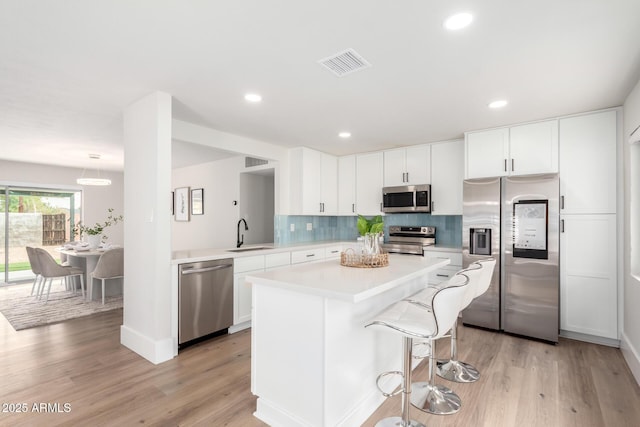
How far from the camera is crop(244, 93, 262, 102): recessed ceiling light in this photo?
111 inches

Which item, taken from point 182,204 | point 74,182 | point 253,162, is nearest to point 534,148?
point 253,162

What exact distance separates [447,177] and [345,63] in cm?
272

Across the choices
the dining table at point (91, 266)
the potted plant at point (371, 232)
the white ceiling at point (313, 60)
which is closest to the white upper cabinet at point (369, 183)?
the white ceiling at point (313, 60)

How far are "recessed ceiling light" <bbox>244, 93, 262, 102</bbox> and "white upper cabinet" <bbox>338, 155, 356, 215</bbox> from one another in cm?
265

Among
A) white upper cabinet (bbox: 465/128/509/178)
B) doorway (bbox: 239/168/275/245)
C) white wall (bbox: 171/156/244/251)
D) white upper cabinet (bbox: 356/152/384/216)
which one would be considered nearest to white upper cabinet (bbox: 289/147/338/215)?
white upper cabinet (bbox: 356/152/384/216)

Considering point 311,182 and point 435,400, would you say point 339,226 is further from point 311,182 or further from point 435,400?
point 435,400

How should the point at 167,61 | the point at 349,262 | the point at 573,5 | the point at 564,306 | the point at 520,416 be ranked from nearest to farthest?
the point at 573,5, the point at 520,416, the point at 167,61, the point at 349,262, the point at 564,306

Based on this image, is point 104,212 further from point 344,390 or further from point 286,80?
point 344,390

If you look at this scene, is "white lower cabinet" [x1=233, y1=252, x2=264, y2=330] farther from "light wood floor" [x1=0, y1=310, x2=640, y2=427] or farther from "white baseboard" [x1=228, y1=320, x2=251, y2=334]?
"light wood floor" [x1=0, y1=310, x2=640, y2=427]

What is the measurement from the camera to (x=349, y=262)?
243cm

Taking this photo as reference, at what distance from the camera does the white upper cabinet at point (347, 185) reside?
530cm

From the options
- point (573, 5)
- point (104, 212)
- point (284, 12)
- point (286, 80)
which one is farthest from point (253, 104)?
point (104, 212)

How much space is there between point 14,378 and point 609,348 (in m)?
5.29

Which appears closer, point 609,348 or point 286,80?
point 286,80
